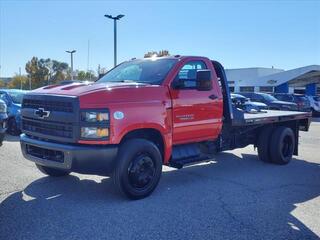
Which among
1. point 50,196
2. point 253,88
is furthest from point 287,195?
point 253,88

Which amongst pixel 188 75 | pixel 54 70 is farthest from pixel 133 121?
pixel 54 70

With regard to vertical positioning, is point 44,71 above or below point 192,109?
above

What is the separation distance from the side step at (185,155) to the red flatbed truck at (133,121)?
2 centimetres

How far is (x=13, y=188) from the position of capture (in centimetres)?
610

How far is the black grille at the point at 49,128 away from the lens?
17.3ft

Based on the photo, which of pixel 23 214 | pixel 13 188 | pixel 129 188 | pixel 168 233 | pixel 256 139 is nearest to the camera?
pixel 168 233

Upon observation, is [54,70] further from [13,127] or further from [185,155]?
[185,155]

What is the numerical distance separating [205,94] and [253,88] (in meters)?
46.9

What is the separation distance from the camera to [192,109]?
6539mm

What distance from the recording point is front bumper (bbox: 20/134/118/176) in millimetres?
5145

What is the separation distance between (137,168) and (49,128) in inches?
54.6

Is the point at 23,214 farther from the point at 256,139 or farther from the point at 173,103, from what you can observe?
the point at 256,139

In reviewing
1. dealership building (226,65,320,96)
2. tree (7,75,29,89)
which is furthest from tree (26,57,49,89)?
dealership building (226,65,320,96)

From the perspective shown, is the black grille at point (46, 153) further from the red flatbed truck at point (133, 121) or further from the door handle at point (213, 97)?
the door handle at point (213, 97)
